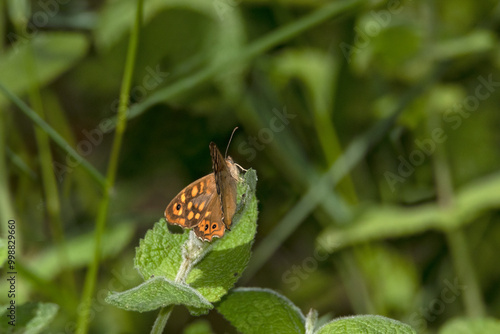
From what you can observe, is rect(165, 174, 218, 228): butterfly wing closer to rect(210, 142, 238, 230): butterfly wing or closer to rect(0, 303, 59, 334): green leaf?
rect(210, 142, 238, 230): butterfly wing

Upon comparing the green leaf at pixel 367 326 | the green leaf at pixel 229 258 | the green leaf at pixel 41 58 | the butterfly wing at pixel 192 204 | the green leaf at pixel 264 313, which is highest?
the green leaf at pixel 41 58

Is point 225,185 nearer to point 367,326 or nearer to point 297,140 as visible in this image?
point 367,326

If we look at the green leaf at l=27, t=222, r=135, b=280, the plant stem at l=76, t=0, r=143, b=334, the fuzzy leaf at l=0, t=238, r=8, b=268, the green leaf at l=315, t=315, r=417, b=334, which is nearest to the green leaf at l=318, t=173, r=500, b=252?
the green leaf at l=27, t=222, r=135, b=280

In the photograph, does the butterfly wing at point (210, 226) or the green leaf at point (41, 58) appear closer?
the butterfly wing at point (210, 226)

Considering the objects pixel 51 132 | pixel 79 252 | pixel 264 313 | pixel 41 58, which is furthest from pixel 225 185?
pixel 41 58

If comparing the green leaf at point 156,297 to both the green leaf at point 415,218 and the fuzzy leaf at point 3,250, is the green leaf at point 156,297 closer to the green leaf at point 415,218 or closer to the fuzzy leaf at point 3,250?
the fuzzy leaf at point 3,250

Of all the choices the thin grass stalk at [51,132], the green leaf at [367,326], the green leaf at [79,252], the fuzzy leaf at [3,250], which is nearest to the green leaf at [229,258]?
the green leaf at [367,326]
